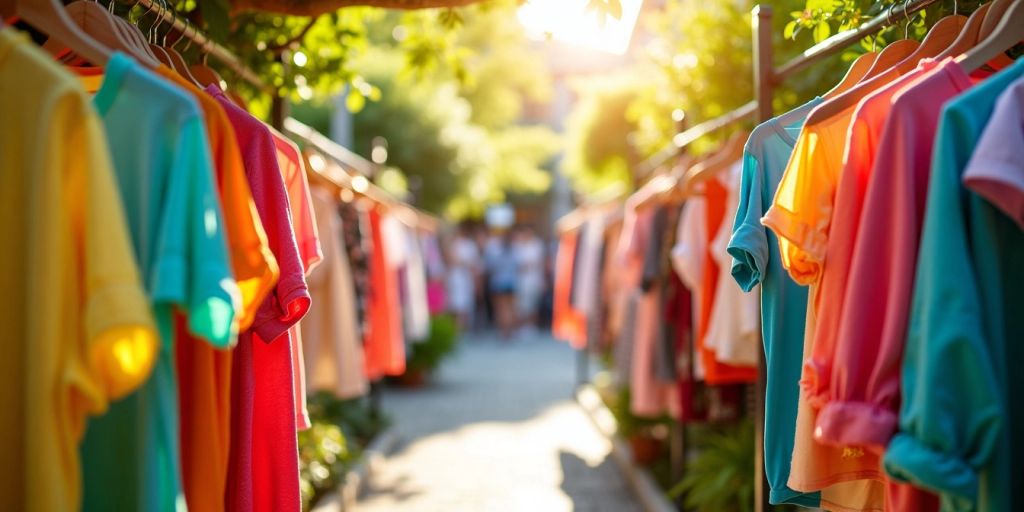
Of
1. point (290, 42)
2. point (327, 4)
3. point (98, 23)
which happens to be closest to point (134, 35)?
point (98, 23)

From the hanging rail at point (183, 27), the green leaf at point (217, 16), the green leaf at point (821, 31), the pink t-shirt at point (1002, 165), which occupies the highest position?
the green leaf at point (217, 16)

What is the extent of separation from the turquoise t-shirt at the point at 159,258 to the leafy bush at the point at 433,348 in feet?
27.9

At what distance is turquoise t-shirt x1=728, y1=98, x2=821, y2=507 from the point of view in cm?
223

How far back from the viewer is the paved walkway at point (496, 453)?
5.34 meters

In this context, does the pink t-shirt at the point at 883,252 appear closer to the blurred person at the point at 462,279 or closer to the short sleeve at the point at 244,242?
the short sleeve at the point at 244,242

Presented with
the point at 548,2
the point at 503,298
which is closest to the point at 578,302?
the point at 548,2

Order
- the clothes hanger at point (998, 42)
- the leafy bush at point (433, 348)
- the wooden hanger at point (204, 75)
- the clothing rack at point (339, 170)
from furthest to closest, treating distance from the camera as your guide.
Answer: the leafy bush at point (433, 348) < the clothing rack at point (339, 170) < the wooden hanger at point (204, 75) < the clothes hanger at point (998, 42)

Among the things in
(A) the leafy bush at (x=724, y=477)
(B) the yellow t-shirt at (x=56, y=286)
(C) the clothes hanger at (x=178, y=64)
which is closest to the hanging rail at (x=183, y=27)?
(C) the clothes hanger at (x=178, y=64)

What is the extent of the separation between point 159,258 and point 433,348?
28.7 ft

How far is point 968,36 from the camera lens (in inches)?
75.3

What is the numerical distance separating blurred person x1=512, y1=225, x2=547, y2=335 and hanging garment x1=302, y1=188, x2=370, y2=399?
11589mm

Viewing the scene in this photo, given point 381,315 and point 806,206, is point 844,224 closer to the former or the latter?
point 806,206

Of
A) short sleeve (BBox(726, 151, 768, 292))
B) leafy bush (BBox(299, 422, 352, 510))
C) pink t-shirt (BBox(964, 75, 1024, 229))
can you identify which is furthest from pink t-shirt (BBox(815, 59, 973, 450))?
leafy bush (BBox(299, 422, 352, 510))

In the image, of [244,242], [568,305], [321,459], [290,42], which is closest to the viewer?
[244,242]
